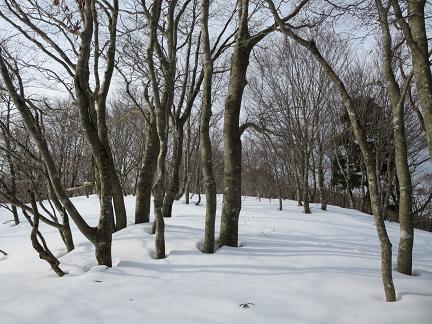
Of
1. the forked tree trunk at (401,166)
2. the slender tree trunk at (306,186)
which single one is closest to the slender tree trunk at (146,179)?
the forked tree trunk at (401,166)

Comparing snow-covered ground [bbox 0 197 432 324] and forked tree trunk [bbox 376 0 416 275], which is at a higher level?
forked tree trunk [bbox 376 0 416 275]

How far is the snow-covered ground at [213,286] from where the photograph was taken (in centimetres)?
305

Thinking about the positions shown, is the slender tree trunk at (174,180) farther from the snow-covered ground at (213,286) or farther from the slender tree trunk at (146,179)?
the snow-covered ground at (213,286)

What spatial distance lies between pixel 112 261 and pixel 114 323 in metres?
2.11

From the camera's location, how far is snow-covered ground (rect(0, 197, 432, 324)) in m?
3.05

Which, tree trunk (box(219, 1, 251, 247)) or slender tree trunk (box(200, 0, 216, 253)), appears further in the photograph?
tree trunk (box(219, 1, 251, 247))

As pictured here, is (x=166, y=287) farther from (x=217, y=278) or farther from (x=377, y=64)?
(x=377, y=64)

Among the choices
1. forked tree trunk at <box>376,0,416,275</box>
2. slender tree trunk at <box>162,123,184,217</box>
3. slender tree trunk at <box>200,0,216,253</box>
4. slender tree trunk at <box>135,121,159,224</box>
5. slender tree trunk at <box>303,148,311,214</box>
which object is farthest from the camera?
slender tree trunk at <box>303,148,311,214</box>

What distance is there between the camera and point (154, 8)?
5406 millimetres

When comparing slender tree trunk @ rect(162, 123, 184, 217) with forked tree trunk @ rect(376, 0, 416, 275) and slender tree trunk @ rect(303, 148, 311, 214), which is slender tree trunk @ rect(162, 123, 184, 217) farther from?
forked tree trunk @ rect(376, 0, 416, 275)

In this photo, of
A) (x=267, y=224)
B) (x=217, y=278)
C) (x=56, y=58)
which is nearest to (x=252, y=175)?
(x=267, y=224)

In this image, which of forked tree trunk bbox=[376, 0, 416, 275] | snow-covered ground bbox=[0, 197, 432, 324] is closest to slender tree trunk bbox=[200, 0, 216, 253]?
snow-covered ground bbox=[0, 197, 432, 324]

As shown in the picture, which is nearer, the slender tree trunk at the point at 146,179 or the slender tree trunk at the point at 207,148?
the slender tree trunk at the point at 207,148

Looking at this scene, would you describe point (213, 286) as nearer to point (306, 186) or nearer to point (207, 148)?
point (207, 148)
